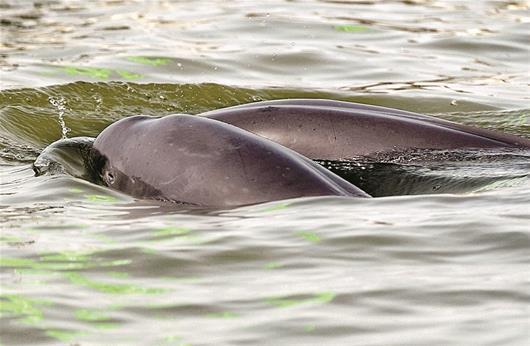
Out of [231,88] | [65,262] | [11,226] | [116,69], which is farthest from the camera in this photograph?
[116,69]

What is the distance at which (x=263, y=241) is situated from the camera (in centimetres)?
460

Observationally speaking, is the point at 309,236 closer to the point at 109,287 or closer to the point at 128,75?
the point at 109,287

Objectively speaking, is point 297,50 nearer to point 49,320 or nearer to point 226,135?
point 226,135

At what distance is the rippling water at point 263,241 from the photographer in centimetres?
376

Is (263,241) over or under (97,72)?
over

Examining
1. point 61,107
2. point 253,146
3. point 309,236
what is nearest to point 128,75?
point 61,107

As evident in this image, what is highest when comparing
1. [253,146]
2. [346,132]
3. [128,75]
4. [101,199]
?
[253,146]

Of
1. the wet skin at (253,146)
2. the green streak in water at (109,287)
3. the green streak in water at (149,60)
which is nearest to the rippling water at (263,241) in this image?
the green streak in water at (109,287)

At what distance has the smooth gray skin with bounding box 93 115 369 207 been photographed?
511 centimetres

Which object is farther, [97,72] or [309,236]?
[97,72]

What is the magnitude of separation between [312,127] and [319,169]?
78 centimetres

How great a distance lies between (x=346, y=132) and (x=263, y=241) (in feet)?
5.19

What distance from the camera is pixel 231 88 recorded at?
8453mm

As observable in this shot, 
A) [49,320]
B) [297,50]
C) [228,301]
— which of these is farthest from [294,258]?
[297,50]
